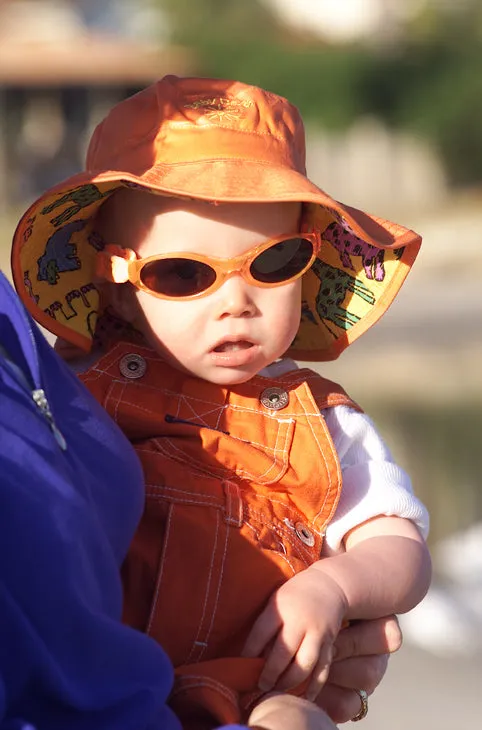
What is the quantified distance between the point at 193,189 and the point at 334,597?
0.61 m

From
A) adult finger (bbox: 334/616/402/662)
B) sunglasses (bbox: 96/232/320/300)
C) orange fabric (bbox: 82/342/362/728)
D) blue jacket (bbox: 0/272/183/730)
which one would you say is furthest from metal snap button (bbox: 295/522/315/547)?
blue jacket (bbox: 0/272/183/730)

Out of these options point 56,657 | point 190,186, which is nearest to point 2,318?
point 56,657

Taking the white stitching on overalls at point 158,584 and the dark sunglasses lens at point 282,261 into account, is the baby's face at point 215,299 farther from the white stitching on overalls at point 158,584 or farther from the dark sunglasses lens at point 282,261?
the white stitching on overalls at point 158,584

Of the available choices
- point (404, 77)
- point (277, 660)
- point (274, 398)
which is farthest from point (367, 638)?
point (404, 77)

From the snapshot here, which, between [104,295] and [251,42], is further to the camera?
[251,42]

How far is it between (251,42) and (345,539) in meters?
27.5

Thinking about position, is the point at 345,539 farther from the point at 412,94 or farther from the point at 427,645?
the point at 412,94

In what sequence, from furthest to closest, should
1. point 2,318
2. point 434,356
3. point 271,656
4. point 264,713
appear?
point 434,356, point 271,656, point 264,713, point 2,318

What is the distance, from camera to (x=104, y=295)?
229 centimetres

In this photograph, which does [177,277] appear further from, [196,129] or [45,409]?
[45,409]

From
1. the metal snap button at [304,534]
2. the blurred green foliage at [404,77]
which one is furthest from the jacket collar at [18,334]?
the blurred green foliage at [404,77]

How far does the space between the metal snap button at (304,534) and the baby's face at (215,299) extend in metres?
0.24

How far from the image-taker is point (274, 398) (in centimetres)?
221

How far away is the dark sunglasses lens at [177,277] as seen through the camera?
2051 millimetres
